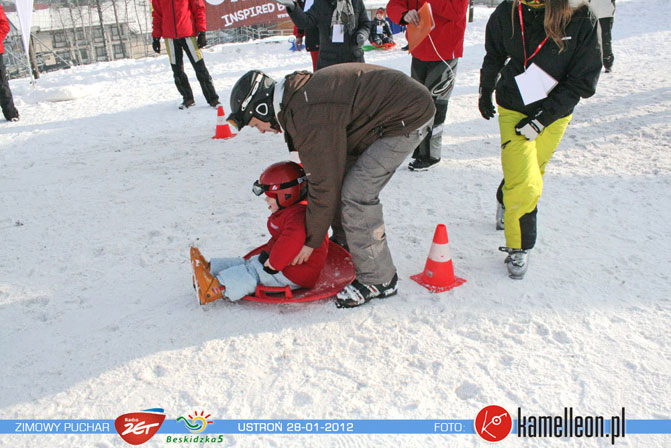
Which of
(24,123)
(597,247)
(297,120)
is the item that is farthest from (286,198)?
(24,123)

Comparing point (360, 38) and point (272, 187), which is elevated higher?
point (360, 38)

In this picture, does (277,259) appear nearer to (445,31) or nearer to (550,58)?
(550,58)

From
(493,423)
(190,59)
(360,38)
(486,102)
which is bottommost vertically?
(493,423)

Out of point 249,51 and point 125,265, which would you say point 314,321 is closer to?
point 125,265

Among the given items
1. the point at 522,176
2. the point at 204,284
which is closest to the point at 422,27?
the point at 522,176

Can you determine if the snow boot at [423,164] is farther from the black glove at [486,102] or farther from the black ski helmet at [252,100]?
the black ski helmet at [252,100]

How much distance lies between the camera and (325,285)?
337cm

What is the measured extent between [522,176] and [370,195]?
3.50 ft

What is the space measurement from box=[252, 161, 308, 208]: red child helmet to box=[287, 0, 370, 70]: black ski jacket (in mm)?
2926

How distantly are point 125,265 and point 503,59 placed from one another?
328 cm

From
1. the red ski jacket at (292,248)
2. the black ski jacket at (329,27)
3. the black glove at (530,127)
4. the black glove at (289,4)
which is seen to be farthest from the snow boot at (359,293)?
the black glove at (289,4)

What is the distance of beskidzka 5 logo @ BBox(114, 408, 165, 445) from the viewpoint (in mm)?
2244

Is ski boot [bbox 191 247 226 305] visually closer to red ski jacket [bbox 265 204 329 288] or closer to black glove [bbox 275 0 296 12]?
red ski jacket [bbox 265 204 329 288]

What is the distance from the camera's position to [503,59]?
360cm
